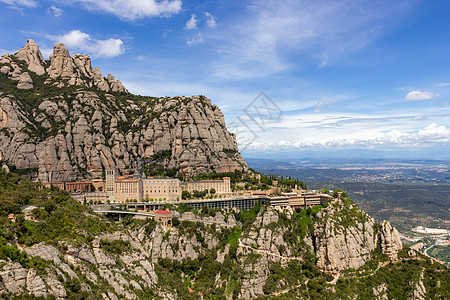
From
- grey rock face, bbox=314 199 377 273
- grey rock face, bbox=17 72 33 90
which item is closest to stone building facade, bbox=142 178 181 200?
grey rock face, bbox=314 199 377 273

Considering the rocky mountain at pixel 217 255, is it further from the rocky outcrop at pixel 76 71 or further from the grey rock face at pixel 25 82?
the rocky outcrop at pixel 76 71

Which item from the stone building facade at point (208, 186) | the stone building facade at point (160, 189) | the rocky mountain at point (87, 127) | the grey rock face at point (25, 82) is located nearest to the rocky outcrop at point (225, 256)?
the stone building facade at point (208, 186)

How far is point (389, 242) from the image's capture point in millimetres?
90500

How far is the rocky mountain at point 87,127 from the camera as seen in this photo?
4719 inches

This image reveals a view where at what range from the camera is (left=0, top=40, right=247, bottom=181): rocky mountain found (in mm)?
119875

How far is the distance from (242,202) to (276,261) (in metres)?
24.6

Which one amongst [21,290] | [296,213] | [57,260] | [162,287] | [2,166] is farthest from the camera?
[2,166]

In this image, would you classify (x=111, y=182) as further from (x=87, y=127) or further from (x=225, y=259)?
(x=225, y=259)

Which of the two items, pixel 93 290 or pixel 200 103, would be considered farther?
pixel 200 103

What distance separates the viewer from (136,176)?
11144 centimetres

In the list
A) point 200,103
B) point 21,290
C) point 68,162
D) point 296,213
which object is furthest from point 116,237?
point 200,103

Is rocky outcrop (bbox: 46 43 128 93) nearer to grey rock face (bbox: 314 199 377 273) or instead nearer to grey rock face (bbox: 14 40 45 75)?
grey rock face (bbox: 14 40 45 75)

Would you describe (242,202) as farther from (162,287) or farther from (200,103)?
(200,103)

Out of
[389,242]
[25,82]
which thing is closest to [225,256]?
[389,242]
